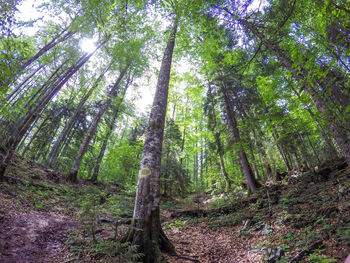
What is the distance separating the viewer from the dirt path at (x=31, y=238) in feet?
12.1

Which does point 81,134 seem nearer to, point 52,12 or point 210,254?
point 52,12

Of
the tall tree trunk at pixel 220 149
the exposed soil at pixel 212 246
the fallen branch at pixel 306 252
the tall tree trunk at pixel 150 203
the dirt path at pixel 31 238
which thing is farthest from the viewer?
the tall tree trunk at pixel 220 149

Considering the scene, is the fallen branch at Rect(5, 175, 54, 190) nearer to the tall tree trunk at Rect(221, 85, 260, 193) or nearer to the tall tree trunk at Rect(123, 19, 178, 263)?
the tall tree trunk at Rect(123, 19, 178, 263)

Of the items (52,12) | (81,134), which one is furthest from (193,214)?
(81,134)

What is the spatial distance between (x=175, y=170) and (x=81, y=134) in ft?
41.6

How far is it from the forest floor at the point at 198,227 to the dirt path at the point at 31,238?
0.02 m

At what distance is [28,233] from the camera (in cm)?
459

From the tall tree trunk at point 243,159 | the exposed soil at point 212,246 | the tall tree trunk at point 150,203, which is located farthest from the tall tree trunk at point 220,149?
the tall tree trunk at point 150,203

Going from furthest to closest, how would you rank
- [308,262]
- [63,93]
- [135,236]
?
[63,93], [135,236], [308,262]

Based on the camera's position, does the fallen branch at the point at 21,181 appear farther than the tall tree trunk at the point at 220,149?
No

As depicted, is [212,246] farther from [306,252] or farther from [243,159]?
[243,159]

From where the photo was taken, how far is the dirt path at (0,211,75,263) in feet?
12.1

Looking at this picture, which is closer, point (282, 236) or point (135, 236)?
point (135, 236)

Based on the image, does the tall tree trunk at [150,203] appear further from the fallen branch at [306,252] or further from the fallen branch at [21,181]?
the fallen branch at [21,181]
